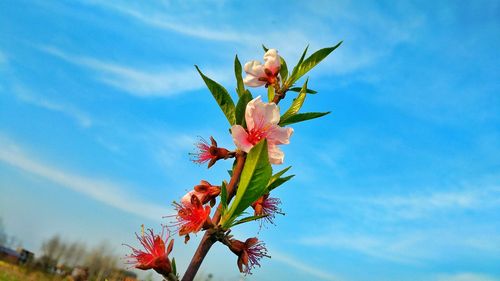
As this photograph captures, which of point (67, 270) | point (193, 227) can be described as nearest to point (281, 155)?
point (193, 227)

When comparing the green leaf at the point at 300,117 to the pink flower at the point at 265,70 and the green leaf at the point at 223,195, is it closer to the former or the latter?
the pink flower at the point at 265,70

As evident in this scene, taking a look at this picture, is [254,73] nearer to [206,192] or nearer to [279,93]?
[279,93]

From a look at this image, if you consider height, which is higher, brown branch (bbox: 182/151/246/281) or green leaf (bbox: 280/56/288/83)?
green leaf (bbox: 280/56/288/83)

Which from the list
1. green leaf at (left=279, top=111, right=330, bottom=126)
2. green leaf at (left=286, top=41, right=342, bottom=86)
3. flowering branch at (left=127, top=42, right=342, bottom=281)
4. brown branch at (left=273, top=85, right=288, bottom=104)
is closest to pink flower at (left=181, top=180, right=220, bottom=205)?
flowering branch at (left=127, top=42, right=342, bottom=281)

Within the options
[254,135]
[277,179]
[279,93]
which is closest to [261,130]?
[254,135]

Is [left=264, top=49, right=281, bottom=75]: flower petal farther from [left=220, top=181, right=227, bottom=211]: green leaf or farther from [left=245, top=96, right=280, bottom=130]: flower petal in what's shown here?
[left=220, top=181, right=227, bottom=211]: green leaf

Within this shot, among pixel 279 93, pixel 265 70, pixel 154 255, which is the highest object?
pixel 265 70

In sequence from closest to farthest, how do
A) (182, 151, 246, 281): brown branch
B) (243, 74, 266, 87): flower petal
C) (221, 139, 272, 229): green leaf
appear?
(221, 139, 272, 229): green leaf
(182, 151, 246, 281): brown branch
(243, 74, 266, 87): flower petal
